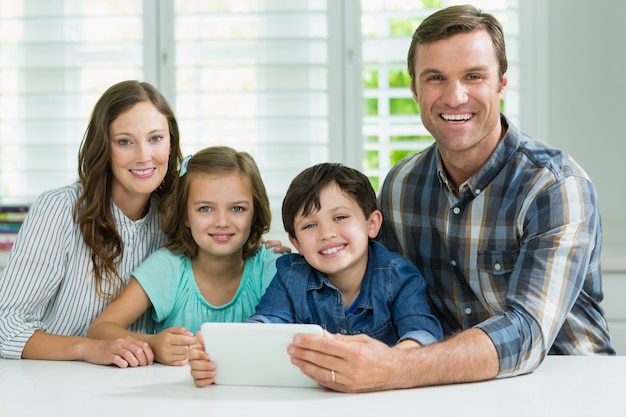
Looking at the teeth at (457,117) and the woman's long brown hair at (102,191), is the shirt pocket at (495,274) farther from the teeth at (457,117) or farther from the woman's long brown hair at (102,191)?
the woman's long brown hair at (102,191)

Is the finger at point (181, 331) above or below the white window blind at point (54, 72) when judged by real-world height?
below

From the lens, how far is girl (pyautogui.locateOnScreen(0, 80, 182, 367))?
1932 millimetres

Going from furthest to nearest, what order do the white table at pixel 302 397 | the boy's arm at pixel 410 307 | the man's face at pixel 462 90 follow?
the man's face at pixel 462 90 → the boy's arm at pixel 410 307 → the white table at pixel 302 397

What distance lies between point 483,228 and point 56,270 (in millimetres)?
1016

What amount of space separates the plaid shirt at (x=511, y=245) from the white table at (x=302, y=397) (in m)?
0.10

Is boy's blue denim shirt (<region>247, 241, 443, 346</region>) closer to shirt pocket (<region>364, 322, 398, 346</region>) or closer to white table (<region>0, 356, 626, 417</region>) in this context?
shirt pocket (<region>364, 322, 398, 346</region>)

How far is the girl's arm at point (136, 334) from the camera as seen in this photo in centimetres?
166

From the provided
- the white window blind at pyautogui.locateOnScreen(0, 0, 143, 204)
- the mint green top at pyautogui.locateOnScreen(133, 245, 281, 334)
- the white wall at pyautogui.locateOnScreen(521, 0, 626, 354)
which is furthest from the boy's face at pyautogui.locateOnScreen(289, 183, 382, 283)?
the white window blind at pyautogui.locateOnScreen(0, 0, 143, 204)

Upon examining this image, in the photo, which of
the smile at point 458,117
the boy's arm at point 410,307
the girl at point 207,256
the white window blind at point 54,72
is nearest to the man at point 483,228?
the smile at point 458,117

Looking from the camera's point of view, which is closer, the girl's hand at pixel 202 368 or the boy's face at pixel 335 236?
the girl's hand at pixel 202 368

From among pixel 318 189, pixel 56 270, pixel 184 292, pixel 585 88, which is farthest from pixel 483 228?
pixel 585 88

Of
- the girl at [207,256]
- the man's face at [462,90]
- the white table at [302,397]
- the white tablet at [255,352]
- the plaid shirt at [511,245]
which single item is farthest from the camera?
the girl at [207,256]

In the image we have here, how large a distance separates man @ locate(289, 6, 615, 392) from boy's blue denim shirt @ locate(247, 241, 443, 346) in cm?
17

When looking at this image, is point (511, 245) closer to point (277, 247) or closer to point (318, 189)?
point (318, 189)
